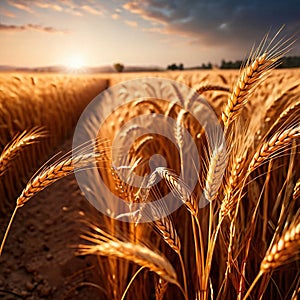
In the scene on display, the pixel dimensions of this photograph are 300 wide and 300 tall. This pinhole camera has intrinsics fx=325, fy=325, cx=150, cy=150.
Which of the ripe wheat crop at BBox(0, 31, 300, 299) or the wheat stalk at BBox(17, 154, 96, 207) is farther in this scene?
the wheat stalk at BBox(17, 154, 96, 207)

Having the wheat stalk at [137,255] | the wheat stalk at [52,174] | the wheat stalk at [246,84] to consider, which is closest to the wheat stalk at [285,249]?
the wheat stalk at [137,255]

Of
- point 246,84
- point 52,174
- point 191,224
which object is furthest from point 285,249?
point 191,224

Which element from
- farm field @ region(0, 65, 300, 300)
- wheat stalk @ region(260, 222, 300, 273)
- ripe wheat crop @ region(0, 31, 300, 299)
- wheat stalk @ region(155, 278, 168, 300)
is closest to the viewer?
wheat stalk @ region(260, 222, 300, 273)

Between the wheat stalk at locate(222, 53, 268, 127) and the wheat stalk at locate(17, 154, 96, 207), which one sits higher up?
the wheat stalk at locate(222, 53, 268, 127)

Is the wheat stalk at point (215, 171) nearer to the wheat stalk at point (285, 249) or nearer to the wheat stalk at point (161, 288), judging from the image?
the wheat stalk at point (285, 249)

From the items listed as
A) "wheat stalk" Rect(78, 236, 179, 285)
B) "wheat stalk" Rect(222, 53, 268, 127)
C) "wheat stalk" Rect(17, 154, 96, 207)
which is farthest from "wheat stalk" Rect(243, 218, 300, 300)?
"wheat stalk" Rect(17, 154, 96, 207)

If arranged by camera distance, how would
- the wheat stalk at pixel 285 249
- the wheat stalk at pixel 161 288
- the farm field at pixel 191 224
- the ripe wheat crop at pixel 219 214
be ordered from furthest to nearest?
1. the wheat stalk at pixel 161 288
2. the farm field at pixel 191 224
3. the ripe wheat crop at pixel 219 214
4. the wheat stalk at pixel 285 249

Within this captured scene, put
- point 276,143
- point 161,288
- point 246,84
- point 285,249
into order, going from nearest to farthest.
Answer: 1. point 285,249
2. point 276,143
3. point 246,84
4. point 161,288

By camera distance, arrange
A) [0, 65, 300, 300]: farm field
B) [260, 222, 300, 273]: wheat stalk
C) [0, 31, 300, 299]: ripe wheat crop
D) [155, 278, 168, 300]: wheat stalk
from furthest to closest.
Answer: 1. [155, 278, 168, 300]: wheat stalk
2. [0, 65, 300, 300]: farm field
3. [0, 31, 300, 299]: ripe wheat crop
4. [260, 222, 300, 273]: wheat stalk

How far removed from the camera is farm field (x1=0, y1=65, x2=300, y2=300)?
3.06ft

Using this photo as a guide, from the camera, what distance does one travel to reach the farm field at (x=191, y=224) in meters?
0.93

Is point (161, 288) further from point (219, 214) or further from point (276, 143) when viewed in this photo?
point (276, 143)

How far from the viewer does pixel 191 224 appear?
1.78 metres

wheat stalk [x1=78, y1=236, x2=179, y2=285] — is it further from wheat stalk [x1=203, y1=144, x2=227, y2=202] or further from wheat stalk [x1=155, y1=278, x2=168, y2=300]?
wheat stalk [x1=155, y1=278, x2=168, y2=300]
